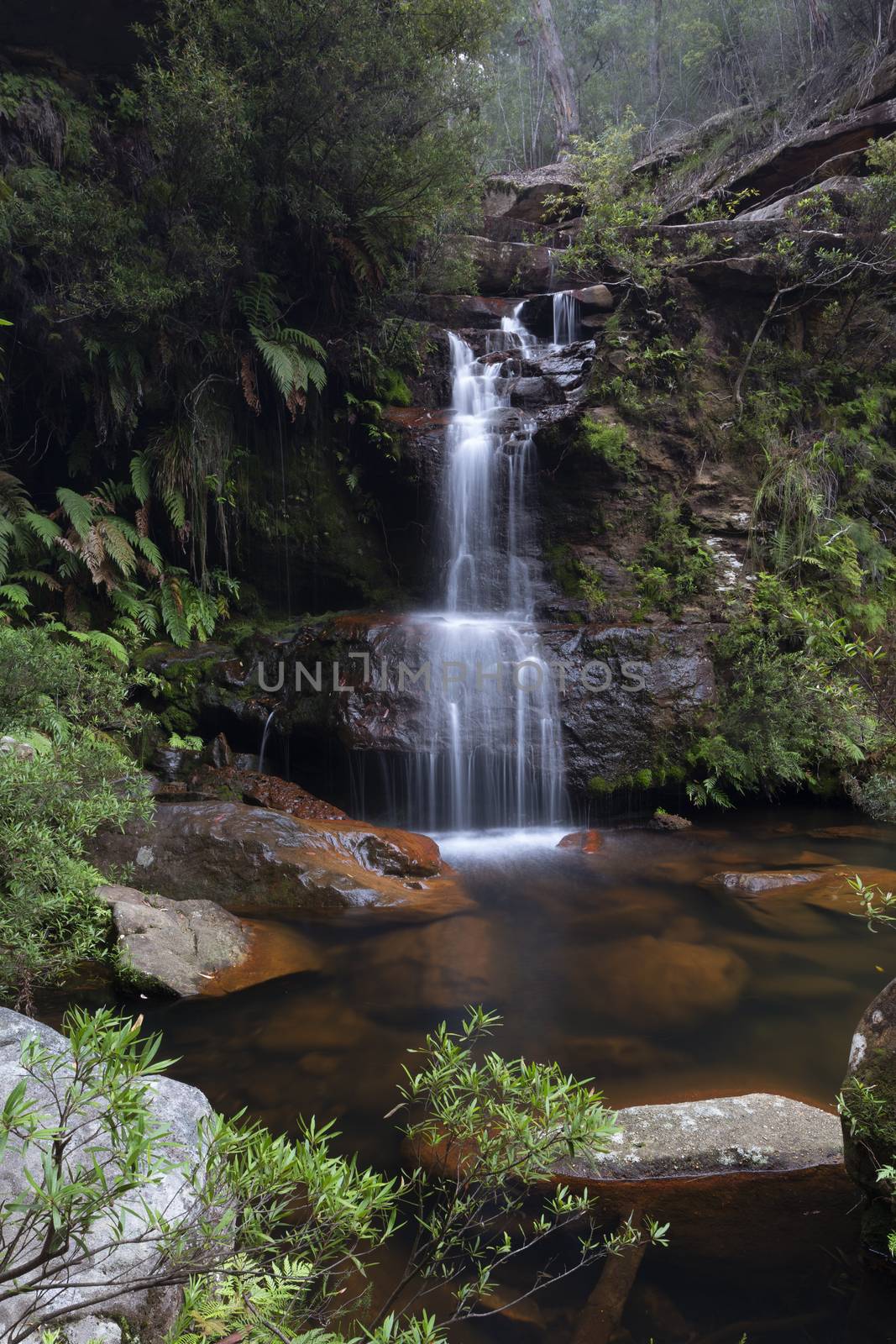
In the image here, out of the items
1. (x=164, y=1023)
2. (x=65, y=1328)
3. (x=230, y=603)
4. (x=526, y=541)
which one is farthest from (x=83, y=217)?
(x=65, y=1328)

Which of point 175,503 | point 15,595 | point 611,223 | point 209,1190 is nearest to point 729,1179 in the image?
point 209,1190

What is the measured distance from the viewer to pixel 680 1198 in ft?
9.51

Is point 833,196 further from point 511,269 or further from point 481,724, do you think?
point 481,724

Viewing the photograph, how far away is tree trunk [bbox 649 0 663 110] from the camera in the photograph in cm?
2370

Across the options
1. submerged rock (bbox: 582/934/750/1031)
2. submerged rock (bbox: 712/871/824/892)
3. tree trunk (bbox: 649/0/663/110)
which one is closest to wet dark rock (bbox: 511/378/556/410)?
submerged rock (bbox: 712/871/824/892)

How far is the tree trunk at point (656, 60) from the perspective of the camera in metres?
23.7

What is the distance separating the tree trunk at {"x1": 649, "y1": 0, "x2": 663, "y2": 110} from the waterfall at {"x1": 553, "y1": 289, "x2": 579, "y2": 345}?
16.7 metres

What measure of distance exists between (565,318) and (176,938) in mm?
10897

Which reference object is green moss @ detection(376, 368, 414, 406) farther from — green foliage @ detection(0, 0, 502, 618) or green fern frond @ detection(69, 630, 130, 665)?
green fern frond @ detection(69, 630, 130, 665)

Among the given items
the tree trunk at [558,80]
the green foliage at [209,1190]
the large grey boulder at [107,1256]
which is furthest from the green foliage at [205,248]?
the tree trunk at [558,80]

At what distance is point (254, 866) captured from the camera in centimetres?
621

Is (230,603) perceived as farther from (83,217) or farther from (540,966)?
(540,966)

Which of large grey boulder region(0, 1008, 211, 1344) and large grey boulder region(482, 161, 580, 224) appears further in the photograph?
large grey boulder region(482, 161, 580, 224)

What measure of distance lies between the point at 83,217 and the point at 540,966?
29.4 feet
